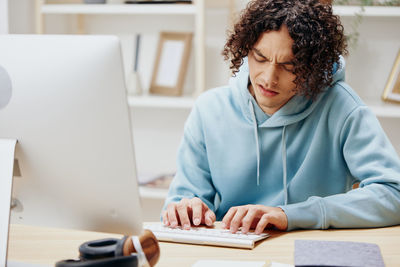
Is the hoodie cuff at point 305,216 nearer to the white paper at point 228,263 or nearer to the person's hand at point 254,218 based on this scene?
the person's hand at point 254,218

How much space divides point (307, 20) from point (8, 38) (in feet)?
2.43

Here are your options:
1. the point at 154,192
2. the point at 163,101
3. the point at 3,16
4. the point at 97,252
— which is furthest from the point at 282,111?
the point at 3,16

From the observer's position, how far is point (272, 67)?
1.32m

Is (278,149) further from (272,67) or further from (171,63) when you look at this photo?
(171,63)

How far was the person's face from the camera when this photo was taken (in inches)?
52.1

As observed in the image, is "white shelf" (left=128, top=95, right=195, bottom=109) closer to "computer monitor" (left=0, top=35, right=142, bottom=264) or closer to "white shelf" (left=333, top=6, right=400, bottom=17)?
"white shelf" (left=333, top=6, right=400, bottom=17)

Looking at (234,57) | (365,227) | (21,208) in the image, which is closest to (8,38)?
(21,208)

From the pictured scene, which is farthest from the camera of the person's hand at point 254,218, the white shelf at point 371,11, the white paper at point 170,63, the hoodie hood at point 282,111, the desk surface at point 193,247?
the white paper at point 170,63

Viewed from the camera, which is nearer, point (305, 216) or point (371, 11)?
point (305, 216)

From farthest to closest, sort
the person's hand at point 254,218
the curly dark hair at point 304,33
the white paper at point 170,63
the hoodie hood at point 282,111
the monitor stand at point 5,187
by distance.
→ 1. the white paper at point 170,63
2. the hoodie hood at point 282,111
3. the curly dark hair at point 304,33
4. the person's hand at point 254,218
5. the monitor stand at point 5,187

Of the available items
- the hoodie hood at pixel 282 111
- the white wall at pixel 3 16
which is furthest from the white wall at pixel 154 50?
the hoodie hood at pixel 282 111

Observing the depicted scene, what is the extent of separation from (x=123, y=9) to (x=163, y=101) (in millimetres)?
486

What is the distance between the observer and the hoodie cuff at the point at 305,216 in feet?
4.08

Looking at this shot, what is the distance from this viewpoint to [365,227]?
4.19 feet
